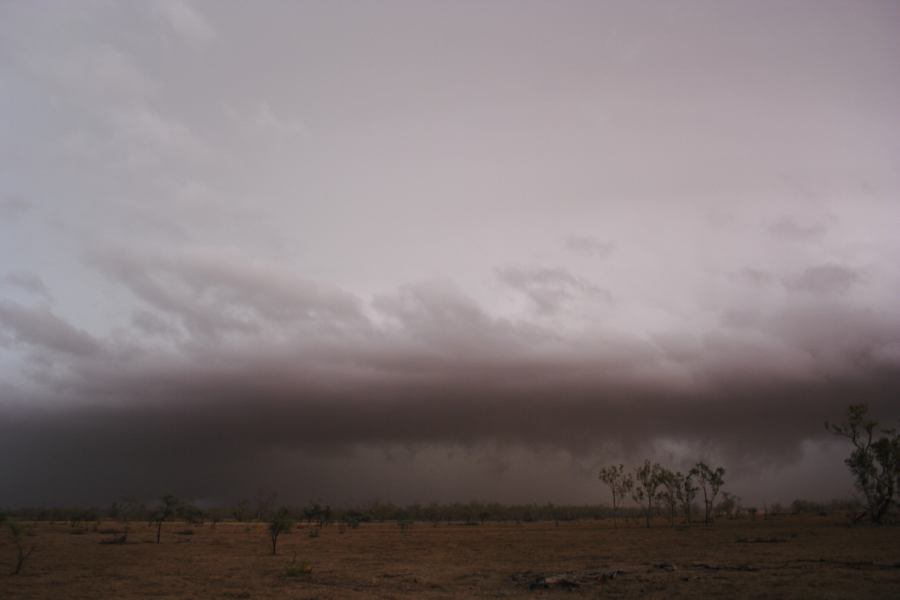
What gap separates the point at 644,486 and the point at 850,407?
4847cm

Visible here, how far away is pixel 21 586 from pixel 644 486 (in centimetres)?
10638

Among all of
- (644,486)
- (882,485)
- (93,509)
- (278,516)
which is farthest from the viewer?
(93,509)

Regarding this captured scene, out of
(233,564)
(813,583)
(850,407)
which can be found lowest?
(233,564)

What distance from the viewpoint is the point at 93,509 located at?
131 metres

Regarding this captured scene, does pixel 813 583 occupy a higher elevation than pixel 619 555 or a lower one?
higher

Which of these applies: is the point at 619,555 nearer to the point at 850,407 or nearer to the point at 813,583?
the point at 813,583

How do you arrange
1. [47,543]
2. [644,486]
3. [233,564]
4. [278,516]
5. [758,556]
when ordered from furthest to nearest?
[644,486] → [47,543] → [278,516] → [233,564] → [758,556]

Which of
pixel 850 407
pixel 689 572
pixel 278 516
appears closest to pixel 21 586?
pixel 278 516

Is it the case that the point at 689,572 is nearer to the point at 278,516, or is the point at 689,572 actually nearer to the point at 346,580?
the point at 346,580

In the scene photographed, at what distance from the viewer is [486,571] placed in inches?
1465

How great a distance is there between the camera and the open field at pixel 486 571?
2716 cm

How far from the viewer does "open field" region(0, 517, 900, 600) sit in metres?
27.2

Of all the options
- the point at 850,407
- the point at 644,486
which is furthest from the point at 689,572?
the point at 644,486

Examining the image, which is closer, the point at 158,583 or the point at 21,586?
the point at 21,586
